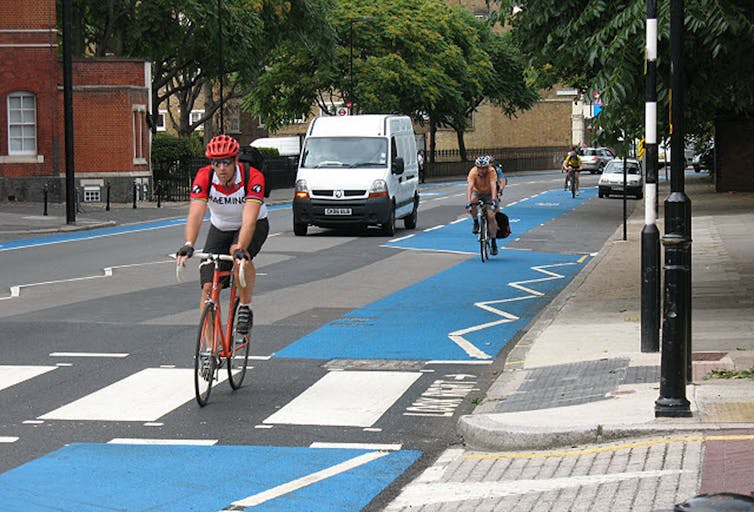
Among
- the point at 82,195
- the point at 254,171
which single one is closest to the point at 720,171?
the point at 82,195

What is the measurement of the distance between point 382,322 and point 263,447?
6.39 metres

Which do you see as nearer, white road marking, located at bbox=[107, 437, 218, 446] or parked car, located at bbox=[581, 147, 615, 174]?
white road marking, located at bbox=[107, 437, 218, 446]

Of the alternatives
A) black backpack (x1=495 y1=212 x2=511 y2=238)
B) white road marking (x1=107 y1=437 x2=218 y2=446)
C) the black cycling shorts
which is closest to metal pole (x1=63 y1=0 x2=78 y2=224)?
black backpack (x1=495 y1=212 x2=511 y2=238)

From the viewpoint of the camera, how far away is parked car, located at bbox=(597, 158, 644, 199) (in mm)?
50188

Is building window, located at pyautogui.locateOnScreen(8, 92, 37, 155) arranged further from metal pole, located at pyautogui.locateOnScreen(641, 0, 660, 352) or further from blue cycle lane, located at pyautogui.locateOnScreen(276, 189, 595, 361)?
metal pole, located at pyautogui.locateOnScreen(641, 0, 660, 352)

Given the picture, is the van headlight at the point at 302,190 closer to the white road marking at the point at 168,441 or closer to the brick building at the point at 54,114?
the brick building at the point at 54,114

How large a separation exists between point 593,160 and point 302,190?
58.2 metres

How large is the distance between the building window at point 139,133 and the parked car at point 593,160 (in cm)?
4285

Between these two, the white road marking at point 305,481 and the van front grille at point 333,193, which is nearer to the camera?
the white road marking at point 305,481

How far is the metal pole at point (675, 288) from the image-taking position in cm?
809

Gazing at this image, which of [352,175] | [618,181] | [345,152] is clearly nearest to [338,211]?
[352,175]

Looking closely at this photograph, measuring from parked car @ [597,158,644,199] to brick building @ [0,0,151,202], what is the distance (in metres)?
17.5

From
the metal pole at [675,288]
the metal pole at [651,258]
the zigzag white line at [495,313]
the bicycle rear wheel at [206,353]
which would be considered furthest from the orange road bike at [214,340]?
the metal pole at [651,258]

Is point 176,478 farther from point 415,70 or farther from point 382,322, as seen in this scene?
point 415,70
